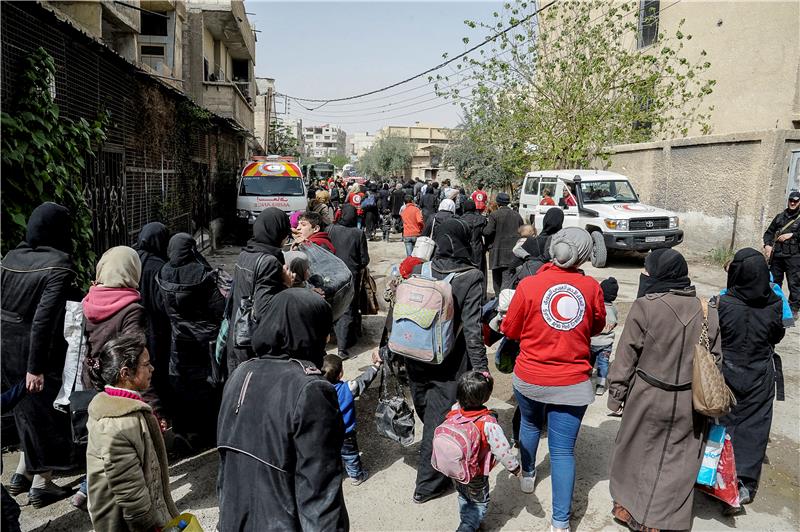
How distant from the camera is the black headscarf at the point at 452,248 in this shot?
3.77m

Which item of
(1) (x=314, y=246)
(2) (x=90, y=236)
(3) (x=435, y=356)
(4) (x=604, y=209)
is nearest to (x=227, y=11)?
(4) (x=604, y=209)

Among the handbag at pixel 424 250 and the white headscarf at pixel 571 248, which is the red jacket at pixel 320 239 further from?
the white headscarf at pixel 571 248

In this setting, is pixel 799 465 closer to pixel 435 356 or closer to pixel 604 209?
pixel 435 356

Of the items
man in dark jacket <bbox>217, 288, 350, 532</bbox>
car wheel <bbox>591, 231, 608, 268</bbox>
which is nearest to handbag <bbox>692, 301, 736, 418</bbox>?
man in dark jacket <bbox>217, 288, 350, 532</bbox>

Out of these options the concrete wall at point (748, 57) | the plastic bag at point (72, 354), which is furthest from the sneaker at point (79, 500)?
the concrete wall at point (748, 57)

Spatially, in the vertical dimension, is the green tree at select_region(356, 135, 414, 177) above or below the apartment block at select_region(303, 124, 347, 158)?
below

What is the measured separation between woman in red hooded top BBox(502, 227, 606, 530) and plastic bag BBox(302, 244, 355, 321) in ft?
4.98

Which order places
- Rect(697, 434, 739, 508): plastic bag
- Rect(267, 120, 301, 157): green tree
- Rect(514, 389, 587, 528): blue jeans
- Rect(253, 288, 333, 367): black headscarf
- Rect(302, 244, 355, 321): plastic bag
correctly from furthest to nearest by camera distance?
Rect(267, 120, 301, 157): green tree, Rect(302, 244, 355, 321): plastic bag, Rect(697, 434, 739, 508): plastic bag, Rect(514, 389, 587, 528): blue jeans, Rect(253, 288, 333, 367): black headscarf

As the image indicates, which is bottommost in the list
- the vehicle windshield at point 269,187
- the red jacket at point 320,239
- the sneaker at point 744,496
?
the sneaker at point 744,496

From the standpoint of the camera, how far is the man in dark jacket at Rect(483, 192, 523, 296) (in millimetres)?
7957

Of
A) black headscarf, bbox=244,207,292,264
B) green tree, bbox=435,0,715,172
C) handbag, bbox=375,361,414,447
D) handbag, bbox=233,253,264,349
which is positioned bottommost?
handbag, bbox=375,361,414,447

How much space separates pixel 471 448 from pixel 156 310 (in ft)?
8.06

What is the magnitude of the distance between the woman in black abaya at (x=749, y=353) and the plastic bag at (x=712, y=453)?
52 centimetres

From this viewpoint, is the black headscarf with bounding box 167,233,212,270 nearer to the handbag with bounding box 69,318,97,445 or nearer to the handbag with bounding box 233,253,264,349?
the handbag with bounding box 233,253,264,349
